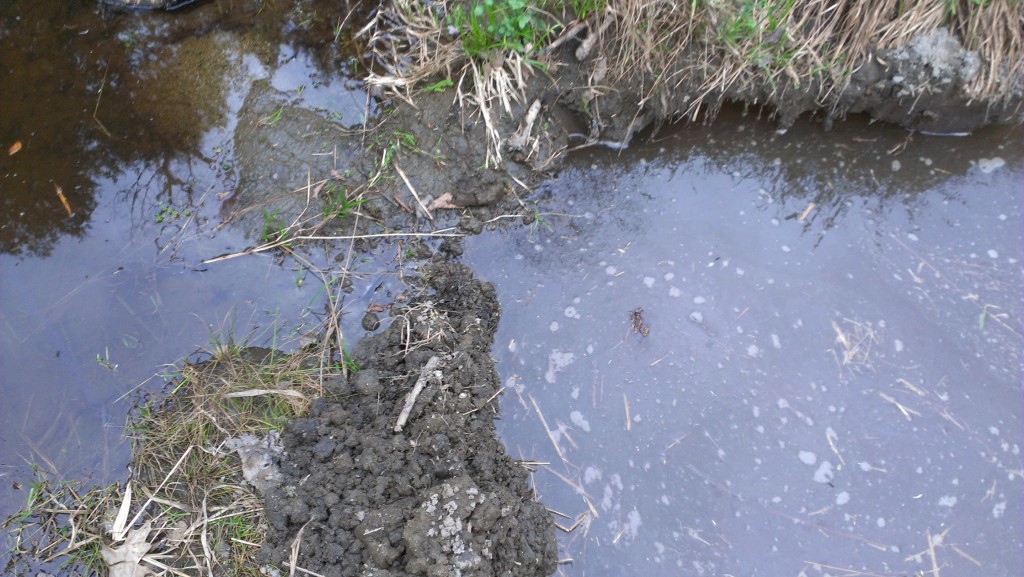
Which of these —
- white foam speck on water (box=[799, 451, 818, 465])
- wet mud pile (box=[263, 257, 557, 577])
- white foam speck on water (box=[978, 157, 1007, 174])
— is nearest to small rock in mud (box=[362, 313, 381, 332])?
wet mud pile (box=[263, 257, 557, 577])

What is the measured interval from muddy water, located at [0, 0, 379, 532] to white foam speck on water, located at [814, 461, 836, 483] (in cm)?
177

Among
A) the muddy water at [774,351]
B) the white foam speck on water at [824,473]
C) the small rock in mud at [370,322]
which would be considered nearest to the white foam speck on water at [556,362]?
the muddy water at [774,351]

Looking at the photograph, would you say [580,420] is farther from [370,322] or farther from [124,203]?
[124,203]

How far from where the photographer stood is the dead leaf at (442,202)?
2709 mm

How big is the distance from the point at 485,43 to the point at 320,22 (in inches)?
36.3

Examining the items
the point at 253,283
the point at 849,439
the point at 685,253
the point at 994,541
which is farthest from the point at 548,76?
the point at 994,541

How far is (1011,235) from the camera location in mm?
2664

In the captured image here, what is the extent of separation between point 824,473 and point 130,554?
7.75ft

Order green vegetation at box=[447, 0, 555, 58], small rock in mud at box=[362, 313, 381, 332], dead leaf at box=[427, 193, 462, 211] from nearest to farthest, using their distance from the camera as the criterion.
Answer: small rock in mud at box=[362, 313, 381, 332], green vegetation at box=[447, 0, 555, 58], dead leaf at box=[427, 193, 462, 211]

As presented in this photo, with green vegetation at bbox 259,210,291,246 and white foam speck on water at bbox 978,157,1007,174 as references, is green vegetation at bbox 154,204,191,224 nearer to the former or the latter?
green vegetation at bbox 259,210,291,246

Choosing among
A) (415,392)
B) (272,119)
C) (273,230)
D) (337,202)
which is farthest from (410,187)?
(415,392)

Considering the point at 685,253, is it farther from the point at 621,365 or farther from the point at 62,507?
the point at 62,507

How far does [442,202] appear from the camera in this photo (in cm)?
271

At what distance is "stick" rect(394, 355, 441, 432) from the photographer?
220cm
